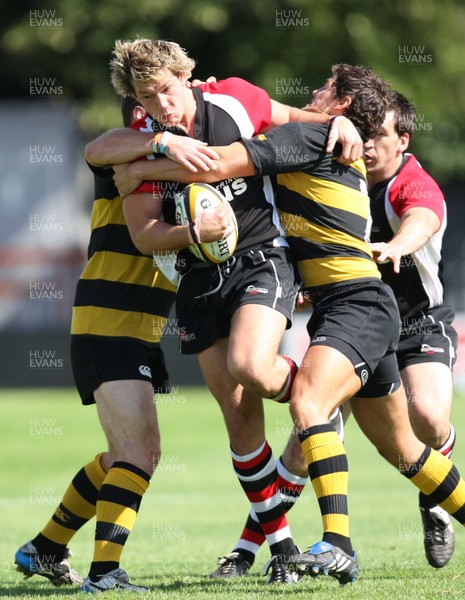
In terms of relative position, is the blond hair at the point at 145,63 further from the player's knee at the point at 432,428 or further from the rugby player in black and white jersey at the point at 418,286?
the player's knee at the point at 432,428

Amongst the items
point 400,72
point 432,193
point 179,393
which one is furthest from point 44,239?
point 432,193

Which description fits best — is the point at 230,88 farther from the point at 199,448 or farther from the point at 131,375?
the point at 199,448

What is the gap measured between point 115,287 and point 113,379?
→ 0.50m

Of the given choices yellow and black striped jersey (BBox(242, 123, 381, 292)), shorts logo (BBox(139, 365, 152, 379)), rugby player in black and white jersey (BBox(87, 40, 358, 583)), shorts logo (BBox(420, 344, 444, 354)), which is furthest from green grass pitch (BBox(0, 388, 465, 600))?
yellow and black striped jersey (BBox(242, 123, 381, 292))

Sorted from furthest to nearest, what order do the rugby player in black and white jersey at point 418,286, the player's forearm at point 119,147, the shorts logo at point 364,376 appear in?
the rugby player in black and white jersey at point 418,286 < the player's forearm at point 119,147 < the shorts logo at point 364,376

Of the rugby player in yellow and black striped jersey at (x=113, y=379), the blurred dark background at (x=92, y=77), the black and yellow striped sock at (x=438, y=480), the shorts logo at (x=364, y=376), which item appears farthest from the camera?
the blurred dark background at (x=92, y=77)

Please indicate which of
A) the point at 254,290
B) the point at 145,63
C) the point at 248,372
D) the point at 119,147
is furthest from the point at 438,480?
the point at 145,63

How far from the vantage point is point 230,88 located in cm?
569

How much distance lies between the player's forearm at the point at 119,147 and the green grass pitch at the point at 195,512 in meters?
2.13

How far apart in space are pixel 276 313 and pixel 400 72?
18.0 m

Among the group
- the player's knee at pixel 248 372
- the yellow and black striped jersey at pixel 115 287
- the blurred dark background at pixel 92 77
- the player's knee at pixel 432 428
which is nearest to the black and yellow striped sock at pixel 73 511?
the yellow and black striped jersey at pixel 115 287

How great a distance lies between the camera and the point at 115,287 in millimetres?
5715

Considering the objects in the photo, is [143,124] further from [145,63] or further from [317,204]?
[317,204]

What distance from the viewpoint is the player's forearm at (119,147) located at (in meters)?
5.51
